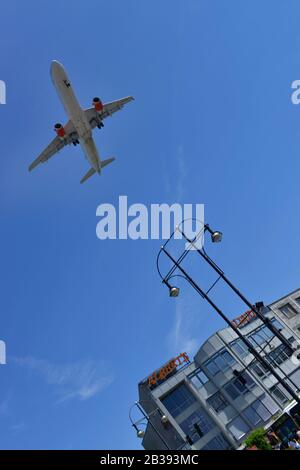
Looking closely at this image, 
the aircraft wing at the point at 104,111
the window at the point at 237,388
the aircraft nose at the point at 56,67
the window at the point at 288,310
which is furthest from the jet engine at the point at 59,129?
the window at the point at 288,310

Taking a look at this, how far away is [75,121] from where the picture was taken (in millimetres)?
34156

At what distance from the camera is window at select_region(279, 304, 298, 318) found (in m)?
48.2

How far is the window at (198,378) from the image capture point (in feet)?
140

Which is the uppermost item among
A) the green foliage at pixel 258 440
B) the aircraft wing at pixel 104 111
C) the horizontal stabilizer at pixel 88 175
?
the horizontal stabilizer at pixel 88 175

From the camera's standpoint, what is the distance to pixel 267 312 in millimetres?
47844

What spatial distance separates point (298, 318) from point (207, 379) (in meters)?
16.0

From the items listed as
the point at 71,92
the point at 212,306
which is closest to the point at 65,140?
the point at 71,92

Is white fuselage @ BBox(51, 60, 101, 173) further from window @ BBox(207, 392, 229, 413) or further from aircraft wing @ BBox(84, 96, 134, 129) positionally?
window @ BBox(207, 392, 229, 413)

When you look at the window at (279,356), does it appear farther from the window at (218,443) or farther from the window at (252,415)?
the window at (218,443)

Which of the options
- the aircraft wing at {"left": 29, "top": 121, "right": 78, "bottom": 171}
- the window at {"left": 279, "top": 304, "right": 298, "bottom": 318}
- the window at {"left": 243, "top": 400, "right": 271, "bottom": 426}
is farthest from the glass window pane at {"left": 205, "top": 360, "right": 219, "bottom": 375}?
the aircraft wing at {"left": 29, "top": 121, "right": 78, "bottom": 171}

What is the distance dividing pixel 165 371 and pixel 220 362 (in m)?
7.77
